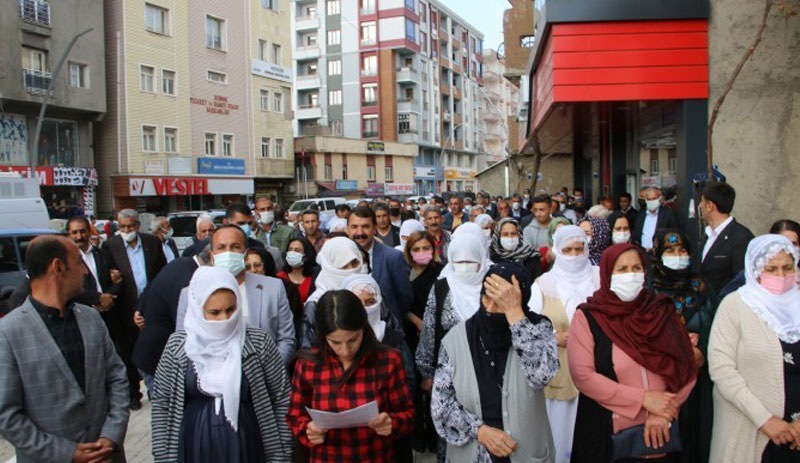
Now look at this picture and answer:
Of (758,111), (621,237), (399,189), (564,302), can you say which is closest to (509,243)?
(621,237)

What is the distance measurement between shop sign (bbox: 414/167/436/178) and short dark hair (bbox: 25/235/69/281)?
2170 inches

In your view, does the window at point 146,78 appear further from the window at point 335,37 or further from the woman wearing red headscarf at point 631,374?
the woman wearing red headscarf at point 631,374

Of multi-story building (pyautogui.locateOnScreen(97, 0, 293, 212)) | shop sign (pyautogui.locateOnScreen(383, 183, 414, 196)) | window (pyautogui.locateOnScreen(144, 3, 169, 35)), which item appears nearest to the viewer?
multi-story building (pyautogui.locateOnScreen(97, 0, 293, 212))

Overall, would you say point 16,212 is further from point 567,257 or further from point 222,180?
point 222,180

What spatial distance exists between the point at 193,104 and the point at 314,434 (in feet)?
104

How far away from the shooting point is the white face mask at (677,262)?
4.08 metres

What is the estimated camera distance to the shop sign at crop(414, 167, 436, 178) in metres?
58.5

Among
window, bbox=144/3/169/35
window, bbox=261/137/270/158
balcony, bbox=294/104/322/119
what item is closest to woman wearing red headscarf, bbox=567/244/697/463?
window, bbox=144/3/169/35

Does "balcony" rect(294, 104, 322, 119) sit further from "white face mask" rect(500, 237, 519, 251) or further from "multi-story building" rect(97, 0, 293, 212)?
"white face mask" rect(500, 237, 519, 251)

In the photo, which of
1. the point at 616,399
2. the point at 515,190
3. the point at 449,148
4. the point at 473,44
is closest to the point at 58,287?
the point at 616,399

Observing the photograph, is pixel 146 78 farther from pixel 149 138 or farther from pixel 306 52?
pixel 306 52

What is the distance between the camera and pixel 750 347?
3420 mm

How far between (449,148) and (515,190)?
34667 millimetres

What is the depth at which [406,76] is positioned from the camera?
184 ft
